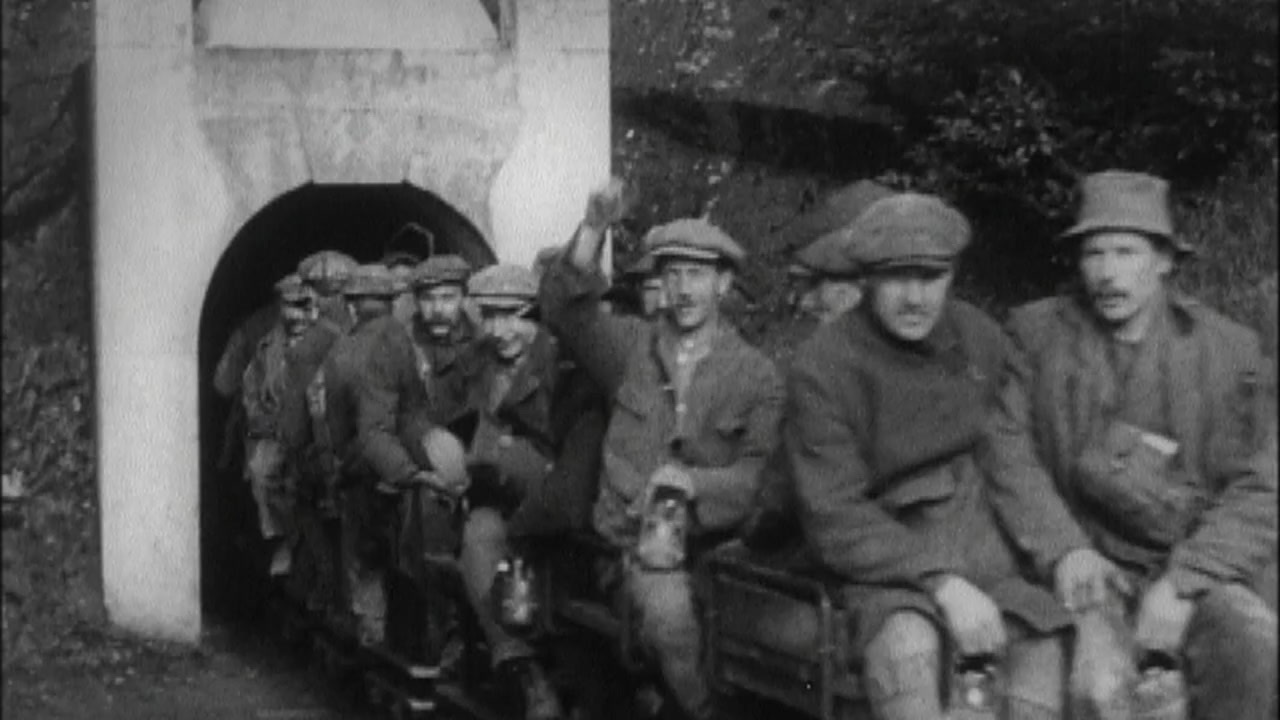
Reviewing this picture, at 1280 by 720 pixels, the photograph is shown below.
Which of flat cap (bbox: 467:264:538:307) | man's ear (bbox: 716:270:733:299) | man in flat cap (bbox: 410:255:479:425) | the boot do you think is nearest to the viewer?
man's ear (bbox: 716:270:733:299)

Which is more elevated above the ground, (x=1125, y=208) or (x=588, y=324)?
(x=1125, y=208)

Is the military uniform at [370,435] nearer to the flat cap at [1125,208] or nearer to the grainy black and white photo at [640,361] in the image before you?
the grainy black and white photo at [640,361]

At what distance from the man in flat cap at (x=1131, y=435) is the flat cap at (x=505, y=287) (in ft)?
15.0

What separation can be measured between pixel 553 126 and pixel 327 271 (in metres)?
1.48

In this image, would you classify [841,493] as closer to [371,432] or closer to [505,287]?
[505,287]

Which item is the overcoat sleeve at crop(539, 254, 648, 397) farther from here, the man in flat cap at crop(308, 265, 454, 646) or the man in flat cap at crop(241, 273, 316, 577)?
the man in flat cap at crop(241, 273, 316, 577)

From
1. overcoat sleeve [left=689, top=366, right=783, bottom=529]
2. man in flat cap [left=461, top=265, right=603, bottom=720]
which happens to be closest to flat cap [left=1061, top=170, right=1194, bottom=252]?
overcoat sleeve [left=689, top=366, right=783, bottom=529]

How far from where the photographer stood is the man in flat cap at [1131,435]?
319 inches

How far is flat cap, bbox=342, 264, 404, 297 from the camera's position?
619 inches

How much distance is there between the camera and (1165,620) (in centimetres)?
797

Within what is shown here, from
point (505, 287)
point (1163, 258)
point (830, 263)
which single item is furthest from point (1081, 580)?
point (505, 287)

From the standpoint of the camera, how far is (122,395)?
16406mm

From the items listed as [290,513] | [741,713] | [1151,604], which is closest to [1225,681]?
[1151,604]

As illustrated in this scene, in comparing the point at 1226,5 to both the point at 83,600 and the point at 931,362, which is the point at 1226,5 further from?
the point at 931,362
